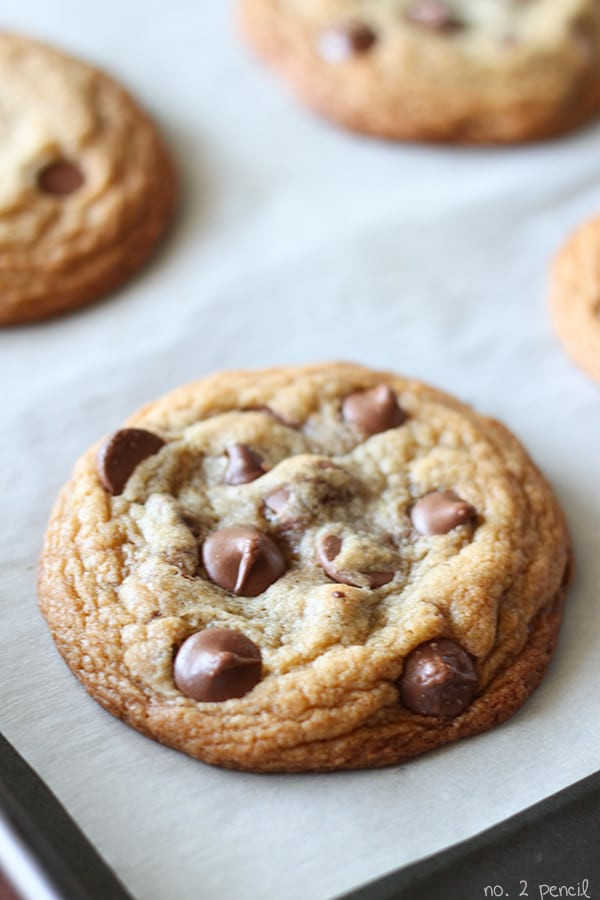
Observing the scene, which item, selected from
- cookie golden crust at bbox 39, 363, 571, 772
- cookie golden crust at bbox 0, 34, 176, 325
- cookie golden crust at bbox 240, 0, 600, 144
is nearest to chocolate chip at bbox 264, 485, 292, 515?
cookie golden crust at bbox 39, 363, 571, 772

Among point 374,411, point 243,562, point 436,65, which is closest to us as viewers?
point 243,562

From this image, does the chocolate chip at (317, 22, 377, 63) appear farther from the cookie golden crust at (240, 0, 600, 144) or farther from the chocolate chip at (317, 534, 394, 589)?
the chocolate chip at (317, 534, 394, 589)

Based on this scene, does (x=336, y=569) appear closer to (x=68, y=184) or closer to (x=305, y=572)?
(x=305, y=572)

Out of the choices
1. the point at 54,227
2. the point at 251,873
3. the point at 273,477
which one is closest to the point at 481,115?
the point at 54,227

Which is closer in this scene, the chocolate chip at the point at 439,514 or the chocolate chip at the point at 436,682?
the chocolate chip at the point at 436,682

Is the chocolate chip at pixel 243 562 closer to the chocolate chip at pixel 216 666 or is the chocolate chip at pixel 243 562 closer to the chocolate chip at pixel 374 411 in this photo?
the chocolate chip at pixel 216 666

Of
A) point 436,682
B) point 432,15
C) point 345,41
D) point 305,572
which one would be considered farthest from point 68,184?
point 436,682

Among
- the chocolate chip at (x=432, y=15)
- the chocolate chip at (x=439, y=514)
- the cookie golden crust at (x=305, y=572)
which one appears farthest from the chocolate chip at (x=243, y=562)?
the chocolate chip at (x=432, y=15)
